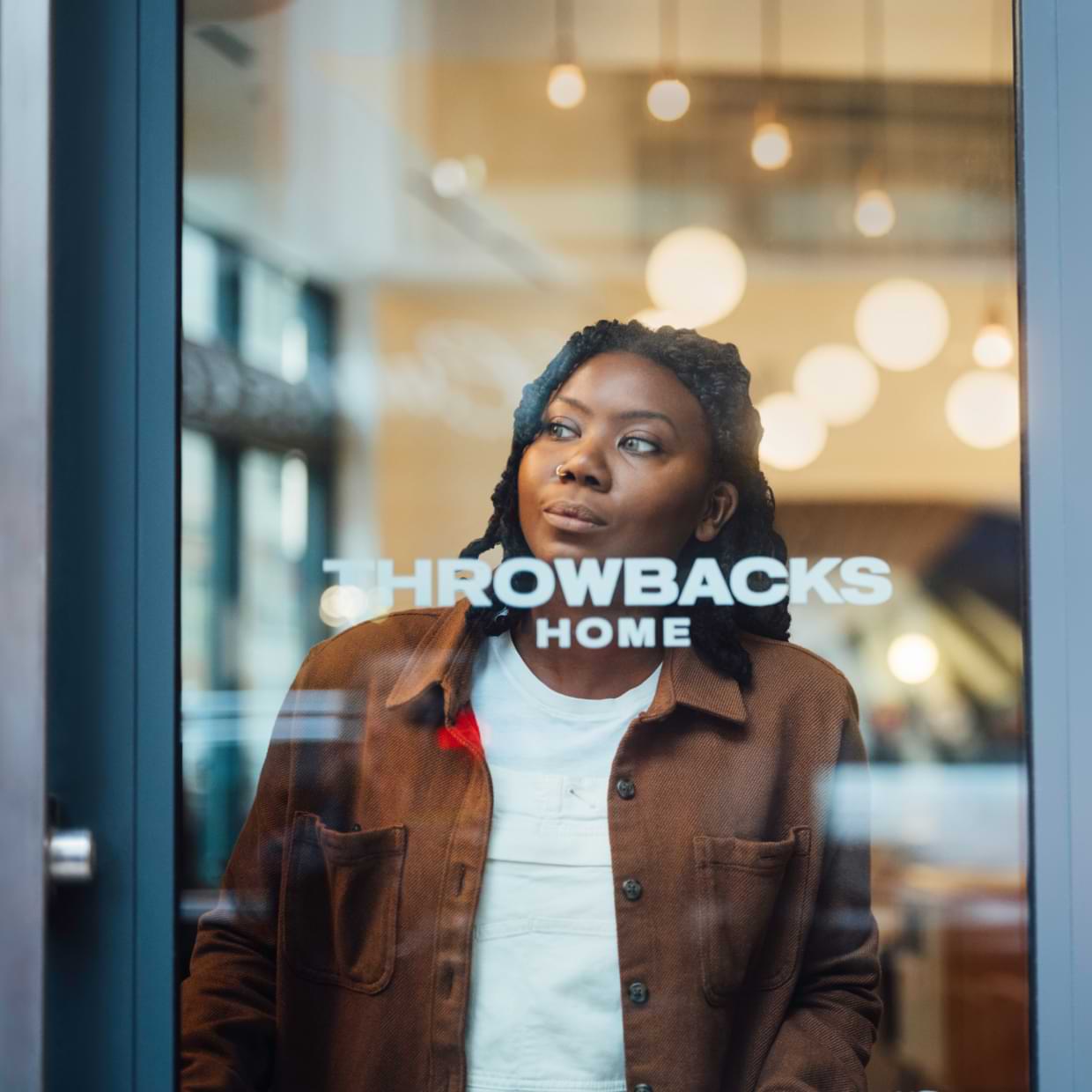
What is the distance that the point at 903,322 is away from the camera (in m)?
1.68

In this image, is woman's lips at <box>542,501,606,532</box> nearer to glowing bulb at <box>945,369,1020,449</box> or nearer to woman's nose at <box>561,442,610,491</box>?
woman's nose at <box>561,442,610,491</box>

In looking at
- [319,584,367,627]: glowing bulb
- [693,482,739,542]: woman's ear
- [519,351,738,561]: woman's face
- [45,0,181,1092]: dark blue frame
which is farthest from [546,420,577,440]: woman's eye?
[45,0,181,1092]: dark blue frame

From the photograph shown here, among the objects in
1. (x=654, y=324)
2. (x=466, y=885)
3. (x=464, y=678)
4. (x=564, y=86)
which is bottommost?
(x=466, y=885)

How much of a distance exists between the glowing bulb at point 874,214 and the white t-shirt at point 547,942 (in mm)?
847

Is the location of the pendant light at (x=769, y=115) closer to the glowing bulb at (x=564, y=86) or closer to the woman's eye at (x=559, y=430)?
the glowing bulb at (x=564, y=86)

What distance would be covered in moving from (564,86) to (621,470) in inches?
35.7

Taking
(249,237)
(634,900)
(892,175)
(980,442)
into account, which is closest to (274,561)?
(249,237)

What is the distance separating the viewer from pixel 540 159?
Result: 1.80m

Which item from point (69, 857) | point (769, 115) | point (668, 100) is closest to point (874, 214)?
point (769, 115)

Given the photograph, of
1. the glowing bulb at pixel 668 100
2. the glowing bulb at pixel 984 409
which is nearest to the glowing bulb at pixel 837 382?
the glowing bulb at pixel 984 409

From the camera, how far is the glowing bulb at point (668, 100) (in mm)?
1766

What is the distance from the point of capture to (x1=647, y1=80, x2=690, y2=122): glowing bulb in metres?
1.77

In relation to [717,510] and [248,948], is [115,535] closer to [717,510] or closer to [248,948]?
[248,948]

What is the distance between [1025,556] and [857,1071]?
63cm
